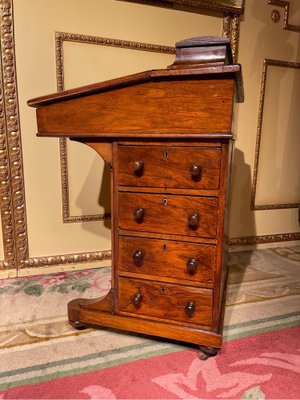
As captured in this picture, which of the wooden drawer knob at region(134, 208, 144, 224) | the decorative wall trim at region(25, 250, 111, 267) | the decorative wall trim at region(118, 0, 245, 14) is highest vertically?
the decorative wall trim at region(118, 0, 245, 14)

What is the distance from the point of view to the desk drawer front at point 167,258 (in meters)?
0.88

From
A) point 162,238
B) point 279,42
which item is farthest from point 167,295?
point 279,42

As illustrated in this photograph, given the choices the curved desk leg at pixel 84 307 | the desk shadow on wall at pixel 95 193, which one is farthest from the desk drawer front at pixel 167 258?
the desk shadow on wall at pixel 95 193

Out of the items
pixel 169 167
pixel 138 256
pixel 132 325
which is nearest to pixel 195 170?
pixel 169 167

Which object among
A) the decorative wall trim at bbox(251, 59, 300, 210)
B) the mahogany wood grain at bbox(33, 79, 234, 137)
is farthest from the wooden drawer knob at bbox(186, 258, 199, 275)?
the decorative wall trim at bbox(251, 59, 300, 210)

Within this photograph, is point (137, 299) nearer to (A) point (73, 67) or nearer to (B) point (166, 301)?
(B) point (166, 301)

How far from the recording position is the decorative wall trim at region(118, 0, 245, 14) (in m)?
1.42

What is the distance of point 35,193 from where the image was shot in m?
1.45

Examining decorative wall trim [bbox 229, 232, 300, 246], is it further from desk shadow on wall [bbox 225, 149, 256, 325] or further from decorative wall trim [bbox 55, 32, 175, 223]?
decorative wall trim [bbox 55, 32, 175, 223]

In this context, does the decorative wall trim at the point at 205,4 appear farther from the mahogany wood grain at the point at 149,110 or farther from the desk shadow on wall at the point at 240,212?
the mahogany wood grain at the point at 149,110

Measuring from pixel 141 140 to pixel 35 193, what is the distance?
0.80m

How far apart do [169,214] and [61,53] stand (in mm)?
958

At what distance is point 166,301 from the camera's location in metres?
0.94

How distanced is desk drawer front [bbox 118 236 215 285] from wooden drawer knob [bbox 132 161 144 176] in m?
0.21
